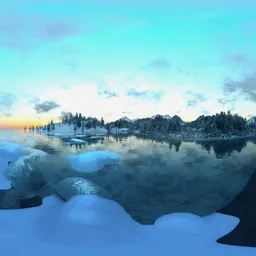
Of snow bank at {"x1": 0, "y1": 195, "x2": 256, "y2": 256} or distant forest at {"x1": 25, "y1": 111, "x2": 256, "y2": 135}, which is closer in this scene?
snow bank at {"x1": 0, "y1": 195, "x2": 256, "y2": 256}

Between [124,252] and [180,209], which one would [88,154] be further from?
[124,252]

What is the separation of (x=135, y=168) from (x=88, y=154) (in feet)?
16.6

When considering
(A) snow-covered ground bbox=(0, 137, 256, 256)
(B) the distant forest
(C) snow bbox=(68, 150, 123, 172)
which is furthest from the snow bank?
(B) the distant forest

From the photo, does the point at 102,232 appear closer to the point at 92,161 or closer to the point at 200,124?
the point at 92,161

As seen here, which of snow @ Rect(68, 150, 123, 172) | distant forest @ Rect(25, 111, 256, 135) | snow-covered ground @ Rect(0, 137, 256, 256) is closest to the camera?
snow-covered ground @ Rect(0, 137, 256, 256)

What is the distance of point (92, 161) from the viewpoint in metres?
20.0

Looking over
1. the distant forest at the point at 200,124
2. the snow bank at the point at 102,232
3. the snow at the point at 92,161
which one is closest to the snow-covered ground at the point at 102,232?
the snow bank at the point at 102,232

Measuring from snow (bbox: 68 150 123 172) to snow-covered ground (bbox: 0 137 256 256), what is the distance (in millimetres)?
8694

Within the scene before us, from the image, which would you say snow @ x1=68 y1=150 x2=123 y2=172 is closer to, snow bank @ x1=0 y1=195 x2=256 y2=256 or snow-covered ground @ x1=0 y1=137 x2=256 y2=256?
snow-covered ground @ x1=0 y1=137 x2=256 y2=256

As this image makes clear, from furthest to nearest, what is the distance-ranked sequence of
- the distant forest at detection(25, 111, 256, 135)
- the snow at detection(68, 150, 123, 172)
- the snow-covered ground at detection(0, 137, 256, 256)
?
the distant forest at detection(25, 111, 256, 135)
the snow at detection(68, 150, 123, 172)
the snow-covered ground at detection(0, 137, 256, 256)

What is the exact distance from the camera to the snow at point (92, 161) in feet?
62.2

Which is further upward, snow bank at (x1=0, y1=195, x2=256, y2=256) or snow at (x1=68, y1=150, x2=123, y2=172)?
snow at (x1=68, y1=150, x2=123, y2=172)

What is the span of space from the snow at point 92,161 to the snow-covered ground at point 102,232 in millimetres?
8694

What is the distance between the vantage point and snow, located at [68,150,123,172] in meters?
18.9
